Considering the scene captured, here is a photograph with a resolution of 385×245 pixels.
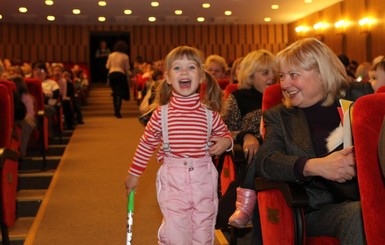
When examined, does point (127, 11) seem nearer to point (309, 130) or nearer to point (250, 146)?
point (250, 146)

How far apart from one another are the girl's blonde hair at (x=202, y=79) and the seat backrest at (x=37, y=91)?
4052mm

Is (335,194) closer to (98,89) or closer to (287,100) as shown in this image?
(287,100)

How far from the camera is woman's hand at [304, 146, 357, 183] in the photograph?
2.11 m

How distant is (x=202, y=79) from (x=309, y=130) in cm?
65

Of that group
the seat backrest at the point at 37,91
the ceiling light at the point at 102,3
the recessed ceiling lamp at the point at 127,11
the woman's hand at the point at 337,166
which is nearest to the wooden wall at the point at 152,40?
the recessed ceiling lamp at the point at 127,11

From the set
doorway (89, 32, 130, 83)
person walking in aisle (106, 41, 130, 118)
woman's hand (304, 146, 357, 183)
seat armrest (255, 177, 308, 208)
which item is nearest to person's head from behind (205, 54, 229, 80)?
seat armrest (255, 177, 308, 208)

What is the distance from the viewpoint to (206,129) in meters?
2.85

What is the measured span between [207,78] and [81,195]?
250 centimetres

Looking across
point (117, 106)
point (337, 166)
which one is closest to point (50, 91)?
point (117, 106)

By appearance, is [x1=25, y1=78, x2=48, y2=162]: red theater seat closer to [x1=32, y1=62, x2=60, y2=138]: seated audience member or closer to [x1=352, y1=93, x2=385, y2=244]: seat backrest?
[x1=32, y1=62, x2=60, y2=138]: seated audience member

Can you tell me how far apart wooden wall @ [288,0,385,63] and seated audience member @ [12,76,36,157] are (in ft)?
28.1

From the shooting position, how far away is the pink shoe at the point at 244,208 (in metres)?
2.90

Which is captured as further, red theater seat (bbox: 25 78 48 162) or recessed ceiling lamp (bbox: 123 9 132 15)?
recessed ceiling lamp (bbox: 123 9 132 15)

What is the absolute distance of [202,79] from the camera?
9.61 feet
